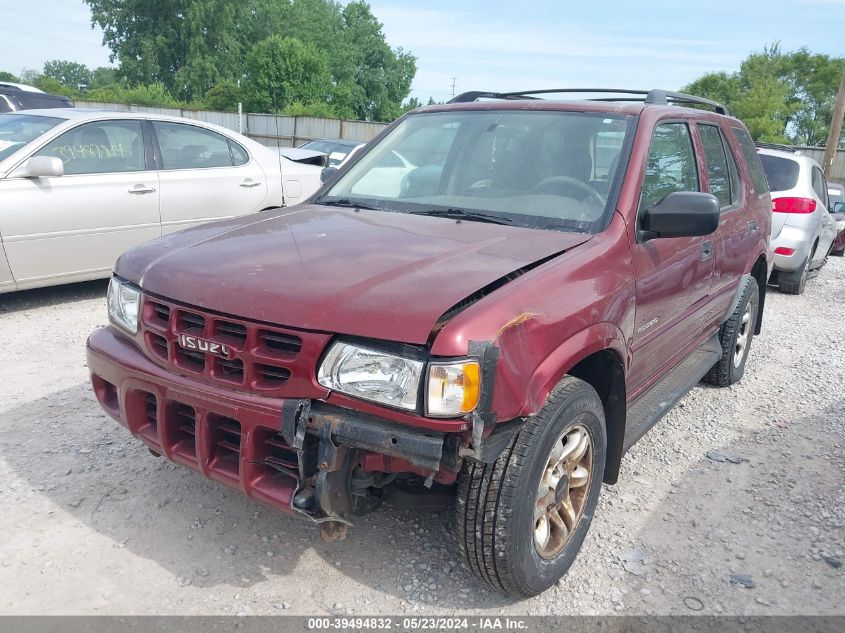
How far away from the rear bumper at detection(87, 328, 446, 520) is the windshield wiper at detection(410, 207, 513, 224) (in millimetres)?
1253

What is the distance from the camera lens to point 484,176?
332 centimetres

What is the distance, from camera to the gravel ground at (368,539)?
8.45 ft

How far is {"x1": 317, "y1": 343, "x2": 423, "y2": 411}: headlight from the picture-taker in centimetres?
206

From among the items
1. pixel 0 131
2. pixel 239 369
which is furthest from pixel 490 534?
pixel 0 131

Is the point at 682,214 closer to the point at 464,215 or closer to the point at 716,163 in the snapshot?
the point at 464,215

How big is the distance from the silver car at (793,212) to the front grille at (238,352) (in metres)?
7.67

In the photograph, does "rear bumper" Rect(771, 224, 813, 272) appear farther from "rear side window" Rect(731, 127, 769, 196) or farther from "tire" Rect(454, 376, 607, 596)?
"tire" Rect(454, 376, 607, 596)

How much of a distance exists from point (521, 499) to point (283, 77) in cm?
5384

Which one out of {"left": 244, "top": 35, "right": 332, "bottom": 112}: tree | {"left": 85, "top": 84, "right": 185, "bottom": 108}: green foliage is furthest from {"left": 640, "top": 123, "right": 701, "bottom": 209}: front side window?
{"left": 244, "top": 35, "right": 332, "bottom": 112}: tree

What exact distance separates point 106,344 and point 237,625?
1.23 meters

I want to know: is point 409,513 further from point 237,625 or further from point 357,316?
point 357,316

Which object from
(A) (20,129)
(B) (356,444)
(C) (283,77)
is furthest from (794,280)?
(C) (283,77)

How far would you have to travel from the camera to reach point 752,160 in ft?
15.8

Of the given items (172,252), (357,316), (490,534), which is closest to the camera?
(357,316)
